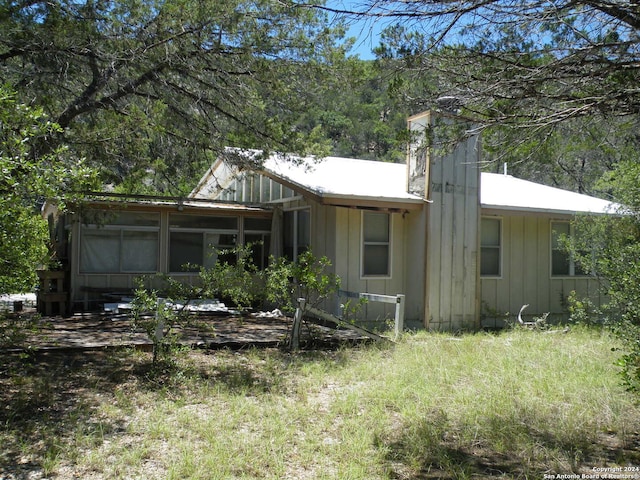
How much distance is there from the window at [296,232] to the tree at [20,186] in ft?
24.5

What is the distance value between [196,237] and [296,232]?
2.74m

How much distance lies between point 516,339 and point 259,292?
4609mm

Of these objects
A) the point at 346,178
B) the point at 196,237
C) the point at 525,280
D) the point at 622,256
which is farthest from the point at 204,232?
the point at 622,256

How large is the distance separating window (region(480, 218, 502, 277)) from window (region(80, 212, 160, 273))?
7.72m

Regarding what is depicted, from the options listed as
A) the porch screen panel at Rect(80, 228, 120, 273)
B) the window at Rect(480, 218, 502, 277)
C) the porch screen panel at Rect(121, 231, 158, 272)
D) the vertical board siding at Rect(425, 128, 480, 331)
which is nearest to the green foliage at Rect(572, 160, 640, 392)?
the window at Rect(480, 218, 502, 277)

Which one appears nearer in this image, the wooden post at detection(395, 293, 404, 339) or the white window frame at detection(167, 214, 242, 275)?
the wooden post at detection(395, 293, 404, 339)

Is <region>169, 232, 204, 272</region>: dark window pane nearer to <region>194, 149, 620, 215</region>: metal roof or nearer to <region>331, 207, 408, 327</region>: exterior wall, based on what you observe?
<region>194, 149, 620, 215</region>: metal roof

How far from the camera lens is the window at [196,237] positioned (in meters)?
13.9

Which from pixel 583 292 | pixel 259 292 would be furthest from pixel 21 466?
pixel 583 292

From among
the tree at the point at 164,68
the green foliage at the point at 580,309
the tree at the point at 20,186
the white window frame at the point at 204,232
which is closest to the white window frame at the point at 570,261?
the green foliage at the point at 580,309

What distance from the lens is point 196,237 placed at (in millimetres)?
14125

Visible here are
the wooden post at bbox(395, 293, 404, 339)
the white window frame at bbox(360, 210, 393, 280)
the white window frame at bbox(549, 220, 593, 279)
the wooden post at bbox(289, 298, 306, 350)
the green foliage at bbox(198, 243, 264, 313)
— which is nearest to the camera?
the green foliage at bbox(198, 243, 264, 313)

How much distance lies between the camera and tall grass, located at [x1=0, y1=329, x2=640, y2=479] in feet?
15.0

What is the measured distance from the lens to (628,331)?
5449 mm
